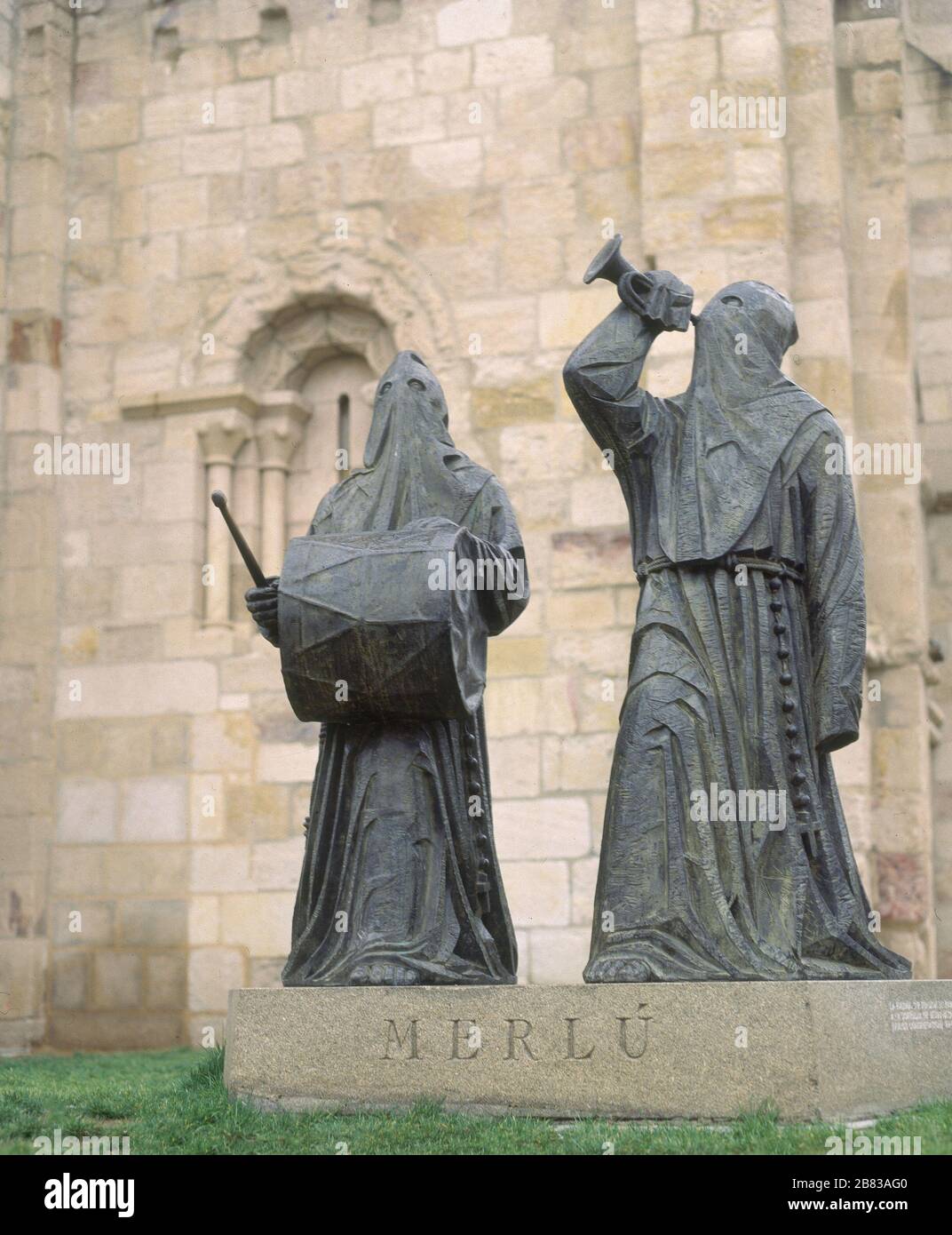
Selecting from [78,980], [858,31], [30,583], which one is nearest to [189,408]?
[30,583]

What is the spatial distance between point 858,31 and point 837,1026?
7.66m

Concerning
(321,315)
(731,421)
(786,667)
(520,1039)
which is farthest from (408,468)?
(321,315)

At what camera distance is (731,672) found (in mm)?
5742

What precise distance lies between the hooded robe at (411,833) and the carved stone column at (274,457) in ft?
17.0

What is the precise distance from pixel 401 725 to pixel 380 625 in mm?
441

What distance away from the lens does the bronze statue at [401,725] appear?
566 centimetres

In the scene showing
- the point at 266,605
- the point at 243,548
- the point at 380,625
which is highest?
the point at 243,548

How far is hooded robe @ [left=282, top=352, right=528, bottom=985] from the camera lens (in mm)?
5746

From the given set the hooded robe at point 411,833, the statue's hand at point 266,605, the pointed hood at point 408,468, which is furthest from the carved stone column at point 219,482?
the statue's hand at point 266,605

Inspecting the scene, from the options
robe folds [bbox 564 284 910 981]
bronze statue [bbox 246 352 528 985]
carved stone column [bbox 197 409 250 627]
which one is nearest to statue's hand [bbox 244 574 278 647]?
bronze statue [bbox 246 352 528 985]

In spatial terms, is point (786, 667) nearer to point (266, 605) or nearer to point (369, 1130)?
point (266, 605)
